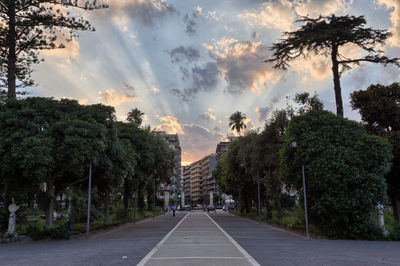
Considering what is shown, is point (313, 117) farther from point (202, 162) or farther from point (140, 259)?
point (202, 162)

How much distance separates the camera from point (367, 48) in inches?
1035

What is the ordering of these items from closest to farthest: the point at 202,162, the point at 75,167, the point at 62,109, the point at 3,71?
the point at 75,167 < the point at 62,109 < the point at 3,71 < the point at 202,162

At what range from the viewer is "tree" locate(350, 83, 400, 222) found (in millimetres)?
23391

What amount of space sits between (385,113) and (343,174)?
792 cm

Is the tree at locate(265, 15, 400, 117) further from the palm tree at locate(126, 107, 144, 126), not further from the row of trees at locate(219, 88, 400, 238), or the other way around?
the palm tree at locate(126, 107, 144, 126)

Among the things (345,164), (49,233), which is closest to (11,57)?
(49,233)

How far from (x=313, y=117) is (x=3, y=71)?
68.7 ft

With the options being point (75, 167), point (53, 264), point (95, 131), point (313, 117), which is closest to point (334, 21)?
point (313, 117)

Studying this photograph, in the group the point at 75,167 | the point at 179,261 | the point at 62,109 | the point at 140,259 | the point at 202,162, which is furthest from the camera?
the point at 202,162

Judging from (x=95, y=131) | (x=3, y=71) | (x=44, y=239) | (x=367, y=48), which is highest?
(x=367, y=48)

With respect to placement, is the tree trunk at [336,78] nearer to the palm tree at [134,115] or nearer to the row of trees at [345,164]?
the row of trees at [345,164]

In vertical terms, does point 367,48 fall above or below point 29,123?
above

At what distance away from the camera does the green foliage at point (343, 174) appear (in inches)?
749

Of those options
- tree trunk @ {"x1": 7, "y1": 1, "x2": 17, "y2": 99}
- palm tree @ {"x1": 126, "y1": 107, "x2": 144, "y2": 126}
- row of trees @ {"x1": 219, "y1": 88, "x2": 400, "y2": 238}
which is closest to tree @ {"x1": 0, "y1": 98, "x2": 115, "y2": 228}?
tree trunk @ {"x1": 7, "y1": 1, "x2": 17, "y2": 99}
